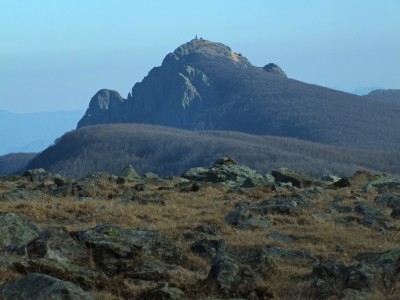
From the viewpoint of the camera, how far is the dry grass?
14703mm

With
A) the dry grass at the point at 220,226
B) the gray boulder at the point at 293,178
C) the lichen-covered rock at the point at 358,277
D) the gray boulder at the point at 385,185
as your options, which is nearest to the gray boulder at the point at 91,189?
the dry grass at the point at 220,226

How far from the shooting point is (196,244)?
17188 mm

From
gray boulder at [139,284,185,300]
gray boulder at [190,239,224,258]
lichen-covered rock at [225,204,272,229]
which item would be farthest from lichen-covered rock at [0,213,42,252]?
lichen-covered rock at [225,204,272,229]

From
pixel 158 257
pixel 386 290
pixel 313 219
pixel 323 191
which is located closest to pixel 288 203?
pixel 313 219

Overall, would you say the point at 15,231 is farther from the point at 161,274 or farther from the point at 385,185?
the point at 385,185

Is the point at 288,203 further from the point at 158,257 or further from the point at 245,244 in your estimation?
the point at 158,257

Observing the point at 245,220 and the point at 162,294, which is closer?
the point at 162,294

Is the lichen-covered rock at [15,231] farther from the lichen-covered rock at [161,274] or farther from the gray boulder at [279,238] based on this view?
the gray boulder at [279,238]

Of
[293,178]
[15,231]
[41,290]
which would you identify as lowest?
[293,178]

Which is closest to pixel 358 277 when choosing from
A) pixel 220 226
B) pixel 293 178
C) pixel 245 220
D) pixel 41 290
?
pixel 41 290

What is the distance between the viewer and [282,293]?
13148mm

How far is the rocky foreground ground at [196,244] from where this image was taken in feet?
41.1

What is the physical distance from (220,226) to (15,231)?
7697 millimetres

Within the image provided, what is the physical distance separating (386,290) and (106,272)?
569 centimetres
